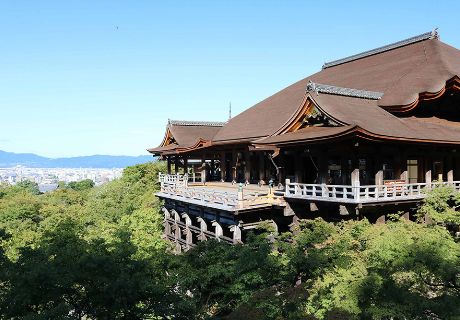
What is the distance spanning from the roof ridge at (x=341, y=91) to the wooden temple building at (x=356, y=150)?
0.18ft

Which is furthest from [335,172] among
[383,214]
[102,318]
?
[102,318]

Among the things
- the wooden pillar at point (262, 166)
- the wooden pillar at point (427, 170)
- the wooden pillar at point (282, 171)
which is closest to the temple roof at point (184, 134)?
the wooden pillar at point (262, 166)

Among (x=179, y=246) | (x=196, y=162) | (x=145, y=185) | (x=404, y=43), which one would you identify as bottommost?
(x=179, y=246)

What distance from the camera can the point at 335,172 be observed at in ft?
71.9

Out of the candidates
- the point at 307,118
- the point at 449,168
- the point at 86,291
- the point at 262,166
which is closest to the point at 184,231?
the point at 262,166

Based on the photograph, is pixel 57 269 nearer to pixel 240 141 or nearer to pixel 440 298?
pixel 440 298

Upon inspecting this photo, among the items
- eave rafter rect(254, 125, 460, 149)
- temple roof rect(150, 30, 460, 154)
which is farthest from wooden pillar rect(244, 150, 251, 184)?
eave rafter rect(254, 125, 460, 149)

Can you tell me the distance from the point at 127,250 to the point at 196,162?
32.4 metres

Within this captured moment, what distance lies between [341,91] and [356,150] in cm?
496

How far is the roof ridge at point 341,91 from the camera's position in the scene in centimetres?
1989

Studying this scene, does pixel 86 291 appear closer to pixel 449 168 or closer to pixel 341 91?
pixel 341 91

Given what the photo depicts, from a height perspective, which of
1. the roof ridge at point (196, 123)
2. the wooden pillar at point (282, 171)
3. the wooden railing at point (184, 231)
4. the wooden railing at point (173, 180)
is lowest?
the wooden railing at point (184, 231)

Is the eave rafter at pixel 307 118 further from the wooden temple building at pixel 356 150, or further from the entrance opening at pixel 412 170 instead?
the entrance opening at pixel 412 170

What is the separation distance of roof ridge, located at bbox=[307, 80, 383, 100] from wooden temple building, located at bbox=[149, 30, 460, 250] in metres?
0.06
